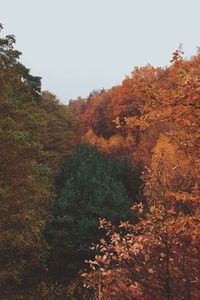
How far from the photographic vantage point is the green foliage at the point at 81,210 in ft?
92.9

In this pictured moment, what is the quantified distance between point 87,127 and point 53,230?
42.8 metres

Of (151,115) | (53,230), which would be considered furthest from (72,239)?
(151,115)

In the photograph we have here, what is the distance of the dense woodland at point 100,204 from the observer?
7.91 metres

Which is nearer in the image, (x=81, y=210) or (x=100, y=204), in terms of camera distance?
(x=81, y=210)

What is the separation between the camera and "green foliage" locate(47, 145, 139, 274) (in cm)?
2831

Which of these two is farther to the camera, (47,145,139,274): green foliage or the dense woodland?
(47,145,139,274): green foliage

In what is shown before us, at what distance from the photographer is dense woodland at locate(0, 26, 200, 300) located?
7.91m

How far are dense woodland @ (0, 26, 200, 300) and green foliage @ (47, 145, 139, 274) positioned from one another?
8cm

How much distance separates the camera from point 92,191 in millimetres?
31812

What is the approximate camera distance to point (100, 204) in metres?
30.5

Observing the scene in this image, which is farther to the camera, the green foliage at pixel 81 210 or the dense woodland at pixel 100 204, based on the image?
the green foliage at pixel 81 210

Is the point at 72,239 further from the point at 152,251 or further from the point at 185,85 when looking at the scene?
the point at 185,85

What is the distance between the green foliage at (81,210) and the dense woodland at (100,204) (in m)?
0.08

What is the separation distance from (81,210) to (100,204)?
1.48m
